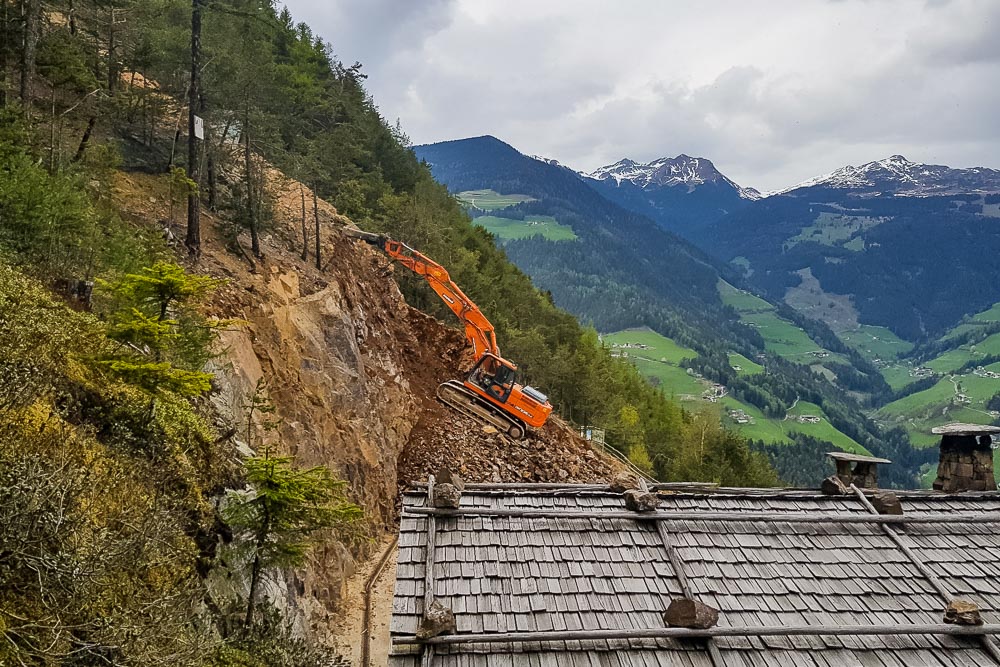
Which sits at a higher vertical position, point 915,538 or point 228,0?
point 228,0

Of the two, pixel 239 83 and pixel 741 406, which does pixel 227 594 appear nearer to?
pixel 239 83

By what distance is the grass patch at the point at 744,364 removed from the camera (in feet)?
501

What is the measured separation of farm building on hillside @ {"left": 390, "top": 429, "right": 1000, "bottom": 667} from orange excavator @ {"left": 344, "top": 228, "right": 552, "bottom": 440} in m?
14.0

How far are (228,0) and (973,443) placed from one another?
4498cm

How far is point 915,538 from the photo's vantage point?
23.5ft

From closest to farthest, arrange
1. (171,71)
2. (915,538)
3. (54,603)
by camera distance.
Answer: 1. (54,603)
2. (915,538)
3. (171,71)

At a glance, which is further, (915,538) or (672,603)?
(915,538)

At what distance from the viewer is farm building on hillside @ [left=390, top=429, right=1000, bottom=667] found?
5496 millimetres

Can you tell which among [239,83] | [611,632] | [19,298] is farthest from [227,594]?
[239,83]

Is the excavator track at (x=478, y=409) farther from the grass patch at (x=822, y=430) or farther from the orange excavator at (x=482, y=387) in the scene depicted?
the grass patch at (x=822, y=430)

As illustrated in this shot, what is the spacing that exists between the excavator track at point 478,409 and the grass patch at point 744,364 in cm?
13989

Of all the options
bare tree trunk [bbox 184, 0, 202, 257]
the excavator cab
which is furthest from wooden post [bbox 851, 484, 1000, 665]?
bare tree trunk [bbox 184, 0, 202, 257]

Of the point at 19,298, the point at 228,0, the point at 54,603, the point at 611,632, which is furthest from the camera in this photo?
the point at 228,0

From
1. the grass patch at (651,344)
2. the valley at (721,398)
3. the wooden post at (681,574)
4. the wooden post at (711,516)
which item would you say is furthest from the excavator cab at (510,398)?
the grass patch at (651,344)
